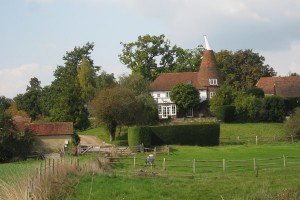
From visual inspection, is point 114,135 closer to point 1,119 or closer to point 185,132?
point 185,132

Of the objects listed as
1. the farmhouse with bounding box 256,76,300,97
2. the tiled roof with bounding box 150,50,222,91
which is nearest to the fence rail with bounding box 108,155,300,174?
the farmhouse with bounding box 256,76,300,97

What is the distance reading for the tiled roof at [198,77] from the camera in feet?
261

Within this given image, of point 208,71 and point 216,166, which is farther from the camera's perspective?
point 208,71

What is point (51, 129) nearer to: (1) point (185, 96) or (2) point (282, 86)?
(1) point (185, 96)

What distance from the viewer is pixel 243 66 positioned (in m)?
94.4

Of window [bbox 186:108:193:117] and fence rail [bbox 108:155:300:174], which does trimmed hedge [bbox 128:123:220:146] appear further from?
window [bbox 186:108:193:117]

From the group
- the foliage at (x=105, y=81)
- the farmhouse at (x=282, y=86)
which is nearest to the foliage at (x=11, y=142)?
the foliage at (x=105, y=81)

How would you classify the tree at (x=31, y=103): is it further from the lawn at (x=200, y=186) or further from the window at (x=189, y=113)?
the lawn at (x=200, y=186)

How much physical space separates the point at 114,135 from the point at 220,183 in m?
38.1

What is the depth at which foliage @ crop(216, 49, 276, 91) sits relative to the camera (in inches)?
3702

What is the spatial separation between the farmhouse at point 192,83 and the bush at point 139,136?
2366cm

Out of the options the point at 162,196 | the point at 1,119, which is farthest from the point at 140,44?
the point at 162,196

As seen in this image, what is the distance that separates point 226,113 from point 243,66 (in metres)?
28.8

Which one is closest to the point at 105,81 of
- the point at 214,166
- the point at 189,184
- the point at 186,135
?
the point at 186,135
